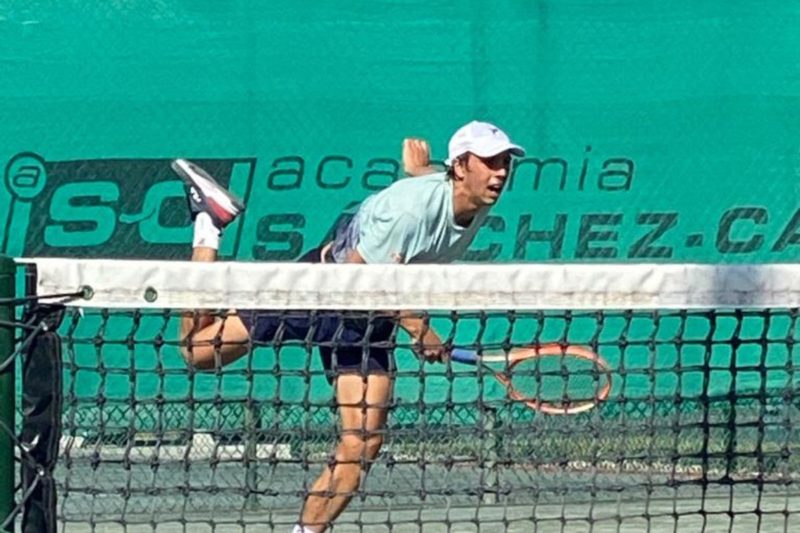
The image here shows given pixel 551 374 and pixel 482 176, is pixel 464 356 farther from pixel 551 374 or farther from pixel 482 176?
pixel 551 374

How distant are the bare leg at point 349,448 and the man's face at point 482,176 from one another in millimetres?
749

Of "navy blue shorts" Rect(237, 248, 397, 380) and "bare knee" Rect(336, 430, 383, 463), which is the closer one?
"navy blue shorts" Rect(237, 248, 397, 380)

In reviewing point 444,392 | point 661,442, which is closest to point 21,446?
point 661,442

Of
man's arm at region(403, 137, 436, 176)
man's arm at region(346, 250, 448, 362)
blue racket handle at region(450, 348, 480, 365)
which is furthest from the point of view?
man's arm at region(403, 137, 436, 176)

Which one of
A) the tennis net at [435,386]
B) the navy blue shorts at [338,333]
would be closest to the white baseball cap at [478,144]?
the tennis net at [435,386]

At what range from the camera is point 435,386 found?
7.23m

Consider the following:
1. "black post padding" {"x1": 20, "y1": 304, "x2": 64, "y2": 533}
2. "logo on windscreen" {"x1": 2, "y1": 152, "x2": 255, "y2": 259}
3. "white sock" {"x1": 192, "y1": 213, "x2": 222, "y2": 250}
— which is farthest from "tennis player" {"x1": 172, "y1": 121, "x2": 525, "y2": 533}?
"logo on windscreen" {"x1": 2, "y1": 152, "x2": 255, "y2": 259}

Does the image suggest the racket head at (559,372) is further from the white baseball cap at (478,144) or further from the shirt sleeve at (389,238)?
the white baseball cap at (478,144)

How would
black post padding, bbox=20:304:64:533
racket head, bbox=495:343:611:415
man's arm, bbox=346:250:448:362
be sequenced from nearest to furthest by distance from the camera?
1. black post padding, bbox=20:304:64:533
2. man's arm, bbox=346:250:448:362
3. racket head, bbox=495:343:611:415

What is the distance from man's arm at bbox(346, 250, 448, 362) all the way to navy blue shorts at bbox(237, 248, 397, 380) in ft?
0.13

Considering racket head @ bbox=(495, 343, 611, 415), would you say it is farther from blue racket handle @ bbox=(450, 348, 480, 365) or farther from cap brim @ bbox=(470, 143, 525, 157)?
cap brim @ bbox=(470, 143, 525, 157)

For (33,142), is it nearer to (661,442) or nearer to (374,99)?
(374,99)

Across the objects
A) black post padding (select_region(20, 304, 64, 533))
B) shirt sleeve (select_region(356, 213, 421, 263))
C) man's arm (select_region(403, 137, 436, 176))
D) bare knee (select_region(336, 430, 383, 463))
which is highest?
man's arm (select_region(403, 137, 436, 176))

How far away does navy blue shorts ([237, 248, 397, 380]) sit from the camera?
391cm
